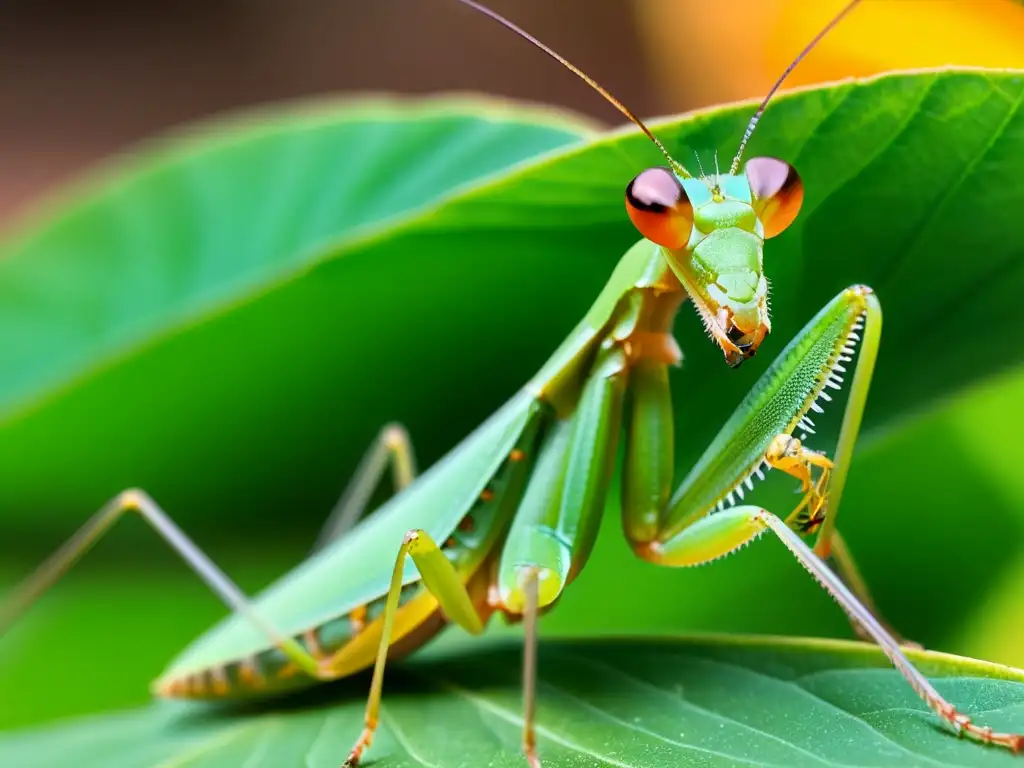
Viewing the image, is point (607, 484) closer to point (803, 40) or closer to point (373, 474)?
point (373, 474)

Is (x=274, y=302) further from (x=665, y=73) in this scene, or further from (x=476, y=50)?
(x=476, y=50)

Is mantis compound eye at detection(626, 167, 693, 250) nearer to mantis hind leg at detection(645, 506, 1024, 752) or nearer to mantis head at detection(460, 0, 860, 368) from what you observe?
mantis head at detection(460, 0, 860, 368)

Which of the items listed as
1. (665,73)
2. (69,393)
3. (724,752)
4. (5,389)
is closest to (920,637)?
(724,752)

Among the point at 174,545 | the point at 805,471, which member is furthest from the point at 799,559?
the point at 174,545

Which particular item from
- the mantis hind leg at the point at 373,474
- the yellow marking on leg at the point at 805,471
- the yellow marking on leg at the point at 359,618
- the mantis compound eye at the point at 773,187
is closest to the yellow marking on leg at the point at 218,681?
the yellow marking on leg at the point at 359,618

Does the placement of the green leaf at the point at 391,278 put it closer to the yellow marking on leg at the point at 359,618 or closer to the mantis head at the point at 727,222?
the mantis head at the point at 727,222

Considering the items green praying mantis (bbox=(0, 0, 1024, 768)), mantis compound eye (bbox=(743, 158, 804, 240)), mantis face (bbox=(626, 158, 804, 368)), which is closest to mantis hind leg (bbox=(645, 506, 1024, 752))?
green praying mantis (bbox=(0, 0, 1024, 768))
